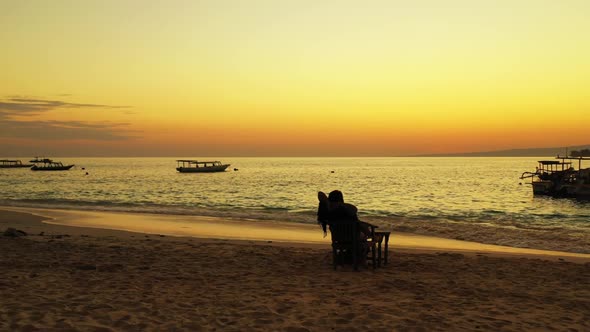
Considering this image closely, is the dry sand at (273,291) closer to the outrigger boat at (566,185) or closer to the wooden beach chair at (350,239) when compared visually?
the wooden beach chair at (350,239)

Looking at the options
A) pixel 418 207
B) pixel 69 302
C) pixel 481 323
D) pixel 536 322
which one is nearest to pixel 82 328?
pixel 69 302

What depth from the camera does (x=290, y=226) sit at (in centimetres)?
2355

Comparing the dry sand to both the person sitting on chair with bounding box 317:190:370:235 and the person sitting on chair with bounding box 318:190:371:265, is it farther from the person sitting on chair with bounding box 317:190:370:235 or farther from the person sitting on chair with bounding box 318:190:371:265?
the person sitting on chair with bounding box 317:190:370:235

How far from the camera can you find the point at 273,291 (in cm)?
860

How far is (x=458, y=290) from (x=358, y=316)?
2.78 metres

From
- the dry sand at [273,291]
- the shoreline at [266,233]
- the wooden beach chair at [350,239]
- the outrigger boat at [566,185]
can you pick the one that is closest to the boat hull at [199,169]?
the outrigger boat at [566,185]

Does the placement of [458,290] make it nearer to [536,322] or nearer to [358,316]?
[536,322]

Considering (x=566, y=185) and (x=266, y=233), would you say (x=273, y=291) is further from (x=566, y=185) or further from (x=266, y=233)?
(x=566, y=185)

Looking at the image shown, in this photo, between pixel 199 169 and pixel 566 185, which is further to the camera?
pixel 199 169

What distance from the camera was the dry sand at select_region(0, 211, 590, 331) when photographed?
6.75 meters

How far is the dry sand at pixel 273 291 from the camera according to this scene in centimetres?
675

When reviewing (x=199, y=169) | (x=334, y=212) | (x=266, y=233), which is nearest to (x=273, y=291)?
(x=334, y=212)

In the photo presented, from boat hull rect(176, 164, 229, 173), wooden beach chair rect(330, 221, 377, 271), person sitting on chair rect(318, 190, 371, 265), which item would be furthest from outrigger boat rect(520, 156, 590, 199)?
boat hull rect(176, 164, 229, 173)

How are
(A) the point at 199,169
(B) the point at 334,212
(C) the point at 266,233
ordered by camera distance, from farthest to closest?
(A) the point at 199,169
(C) the point at 266,233
(B) the point at 334,212
